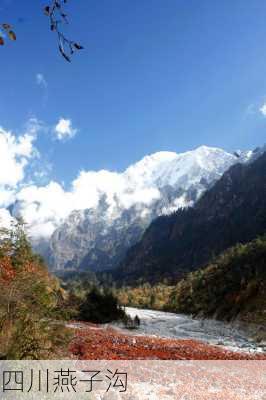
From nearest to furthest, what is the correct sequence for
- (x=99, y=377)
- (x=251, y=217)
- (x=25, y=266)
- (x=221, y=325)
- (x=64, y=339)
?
(x=99, y=377)
(x=64, y=339)
(x=25, y=266)
(x=221, y=325)
(x=251, y=217)

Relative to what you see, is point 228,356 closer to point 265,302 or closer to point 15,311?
point 15,311

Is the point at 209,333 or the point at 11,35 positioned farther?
the point at 209,333

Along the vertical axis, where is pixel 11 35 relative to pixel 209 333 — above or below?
above

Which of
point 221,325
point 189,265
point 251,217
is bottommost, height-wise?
point 221,325

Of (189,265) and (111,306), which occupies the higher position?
(189,265)

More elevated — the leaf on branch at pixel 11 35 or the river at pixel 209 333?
the leaf on branch at pixel 11 35

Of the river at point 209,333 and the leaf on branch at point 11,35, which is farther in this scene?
the river at point 209,333

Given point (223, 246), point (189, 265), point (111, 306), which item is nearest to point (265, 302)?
point (111, 306)

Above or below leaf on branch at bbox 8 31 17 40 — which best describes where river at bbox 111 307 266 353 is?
below

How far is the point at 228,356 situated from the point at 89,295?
3279cm

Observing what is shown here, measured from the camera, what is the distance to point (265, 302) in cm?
4169

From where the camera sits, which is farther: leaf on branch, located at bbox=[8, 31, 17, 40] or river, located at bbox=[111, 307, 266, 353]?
river, located at bbox=[111, 307, 266, 353]

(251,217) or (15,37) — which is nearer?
(15,37)

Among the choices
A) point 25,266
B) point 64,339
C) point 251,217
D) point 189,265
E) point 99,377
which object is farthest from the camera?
point 189,265
